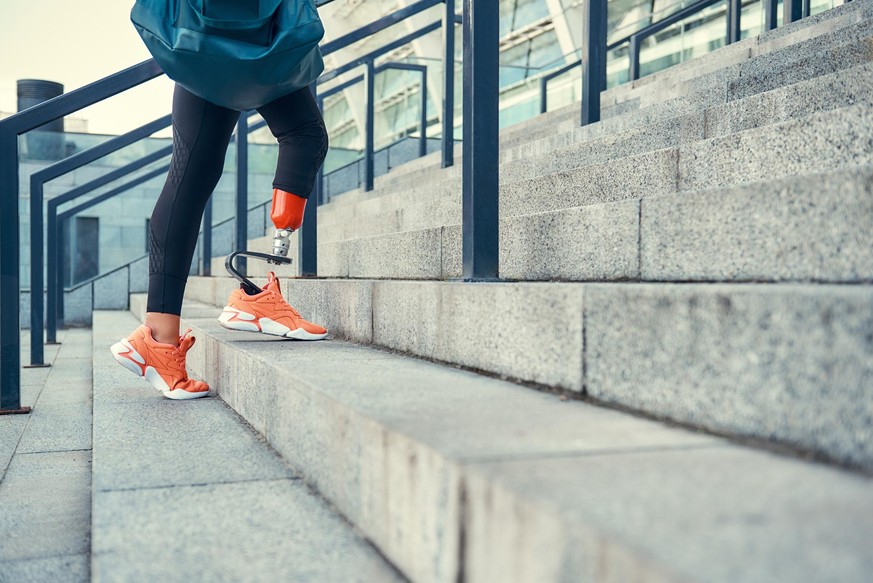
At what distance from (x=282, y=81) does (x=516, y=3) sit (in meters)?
17.8

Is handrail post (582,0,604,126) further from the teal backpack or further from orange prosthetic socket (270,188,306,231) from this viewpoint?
the teal backpack

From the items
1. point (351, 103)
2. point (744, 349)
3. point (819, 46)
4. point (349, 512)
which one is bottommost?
point (349, 512)

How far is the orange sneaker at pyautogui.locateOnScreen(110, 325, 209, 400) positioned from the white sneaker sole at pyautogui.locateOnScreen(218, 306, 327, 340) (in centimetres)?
19

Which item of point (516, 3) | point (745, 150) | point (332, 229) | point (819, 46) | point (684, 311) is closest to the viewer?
point (684, 311)

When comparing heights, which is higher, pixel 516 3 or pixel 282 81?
pixel 516 3

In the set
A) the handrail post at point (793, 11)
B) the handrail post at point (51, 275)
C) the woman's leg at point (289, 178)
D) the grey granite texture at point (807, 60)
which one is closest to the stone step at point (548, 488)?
the woman's leg at point (289, 178)

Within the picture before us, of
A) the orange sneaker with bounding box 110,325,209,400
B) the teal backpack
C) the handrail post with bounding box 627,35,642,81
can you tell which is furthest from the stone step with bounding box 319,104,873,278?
the handrail post with bounding box 627,35,642,81

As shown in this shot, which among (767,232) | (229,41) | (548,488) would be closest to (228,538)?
(548,488)

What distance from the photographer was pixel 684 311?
3.82 feet

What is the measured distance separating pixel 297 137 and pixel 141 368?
2.60 feet

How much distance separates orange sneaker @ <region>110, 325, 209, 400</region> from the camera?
7.57 feet

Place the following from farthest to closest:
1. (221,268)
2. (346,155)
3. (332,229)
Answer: (346,155)
(221,268)
(332,229)

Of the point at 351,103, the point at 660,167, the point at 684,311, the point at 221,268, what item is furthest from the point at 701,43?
the point at 684,311

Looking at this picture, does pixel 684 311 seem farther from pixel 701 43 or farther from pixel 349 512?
pixel 701 43
